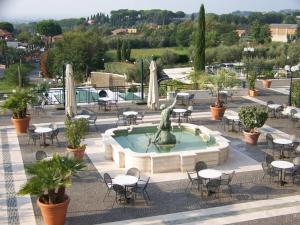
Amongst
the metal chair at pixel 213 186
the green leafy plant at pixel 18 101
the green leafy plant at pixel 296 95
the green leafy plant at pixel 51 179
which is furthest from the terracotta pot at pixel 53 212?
the green leafy plant at pixel 296 95

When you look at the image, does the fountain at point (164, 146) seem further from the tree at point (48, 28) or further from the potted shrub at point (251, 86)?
the tree at point (48, 28)

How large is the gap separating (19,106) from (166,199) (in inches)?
331

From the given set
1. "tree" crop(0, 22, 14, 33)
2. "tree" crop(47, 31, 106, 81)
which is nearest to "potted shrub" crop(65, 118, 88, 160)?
"tree" crop(47, 31, 106, 81)

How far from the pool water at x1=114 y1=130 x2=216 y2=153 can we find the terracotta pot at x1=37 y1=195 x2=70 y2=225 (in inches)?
200

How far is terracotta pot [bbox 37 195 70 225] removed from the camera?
8.70 meters

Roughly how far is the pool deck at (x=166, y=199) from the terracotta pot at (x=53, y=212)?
0.45 m

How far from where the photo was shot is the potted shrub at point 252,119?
47.0 ft

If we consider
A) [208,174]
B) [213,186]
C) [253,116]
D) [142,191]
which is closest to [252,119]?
[253,116]

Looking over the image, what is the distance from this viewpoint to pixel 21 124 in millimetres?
16469

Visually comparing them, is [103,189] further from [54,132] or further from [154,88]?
[154,88]

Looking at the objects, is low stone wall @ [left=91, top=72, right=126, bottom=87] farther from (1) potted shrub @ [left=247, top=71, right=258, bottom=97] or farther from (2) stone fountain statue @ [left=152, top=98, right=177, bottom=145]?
(2) stone fountain statue @ [left=152, top=98, right=177, bottom=145]

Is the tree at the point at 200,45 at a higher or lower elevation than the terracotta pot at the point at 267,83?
higher

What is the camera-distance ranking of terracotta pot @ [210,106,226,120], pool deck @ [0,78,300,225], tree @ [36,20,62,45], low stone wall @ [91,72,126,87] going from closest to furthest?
pool deck @ [0,78,300,225]
terracotta pot @ [210,106,226,120]
low stone wall @ [91,72,126,87]
tree @ [36,20,62,45]

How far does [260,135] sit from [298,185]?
4.92m
